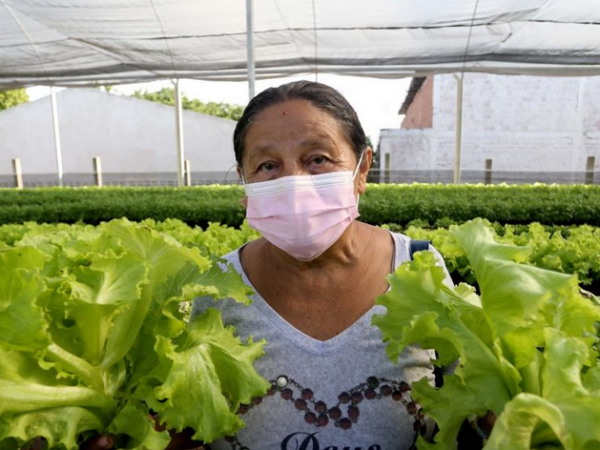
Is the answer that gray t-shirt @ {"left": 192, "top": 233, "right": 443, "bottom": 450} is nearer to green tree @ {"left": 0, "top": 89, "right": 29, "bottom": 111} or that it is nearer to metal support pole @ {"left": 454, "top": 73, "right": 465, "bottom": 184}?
metal support pole @ {"left": 454, "top": 73, "right": 465, "bottom": 184}

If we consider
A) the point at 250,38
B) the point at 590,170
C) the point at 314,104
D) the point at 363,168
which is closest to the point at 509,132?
the point at 590,170

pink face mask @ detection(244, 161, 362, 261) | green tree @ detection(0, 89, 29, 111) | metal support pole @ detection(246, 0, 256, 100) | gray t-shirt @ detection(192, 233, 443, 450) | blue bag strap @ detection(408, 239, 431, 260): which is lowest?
gray t-shirt @ detection(192, 233, 443, 450)

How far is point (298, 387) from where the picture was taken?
153cm

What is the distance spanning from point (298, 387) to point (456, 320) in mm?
539

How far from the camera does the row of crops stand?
1.08m

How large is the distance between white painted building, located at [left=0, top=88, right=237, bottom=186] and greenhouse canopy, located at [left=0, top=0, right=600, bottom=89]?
1464cm

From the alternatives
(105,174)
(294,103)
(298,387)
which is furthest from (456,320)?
(105,174)

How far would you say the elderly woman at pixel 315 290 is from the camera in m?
1.50

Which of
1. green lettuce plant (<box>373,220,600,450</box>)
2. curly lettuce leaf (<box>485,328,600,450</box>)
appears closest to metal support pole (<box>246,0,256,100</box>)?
green lettuce plant (<box>373,220,600,450</box>)

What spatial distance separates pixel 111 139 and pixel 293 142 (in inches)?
1093

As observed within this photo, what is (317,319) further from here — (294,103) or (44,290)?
(44,290)

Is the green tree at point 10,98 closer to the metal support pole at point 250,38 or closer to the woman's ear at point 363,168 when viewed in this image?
the metal support pole at point 250,38

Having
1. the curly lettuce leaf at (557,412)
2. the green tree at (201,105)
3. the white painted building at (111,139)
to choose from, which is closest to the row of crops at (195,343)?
the curly lettuce leaf at (557,412)

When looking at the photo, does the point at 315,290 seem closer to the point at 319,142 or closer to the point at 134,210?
the point at 319,142
